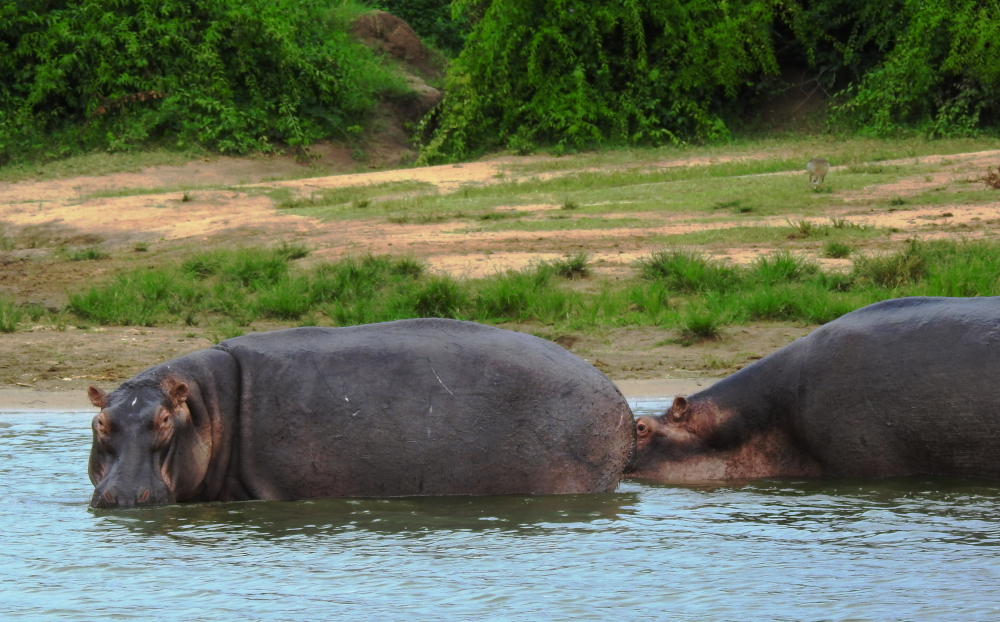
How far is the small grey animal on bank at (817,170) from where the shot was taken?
522 inches

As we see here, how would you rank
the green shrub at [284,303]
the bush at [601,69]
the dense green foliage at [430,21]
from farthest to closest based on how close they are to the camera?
the dense green foliage at [430,21] < the bush at [601,69] < the green shrub at [284,303]

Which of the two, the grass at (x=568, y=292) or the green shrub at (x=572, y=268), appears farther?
the green shrub at (x=572, y=268)

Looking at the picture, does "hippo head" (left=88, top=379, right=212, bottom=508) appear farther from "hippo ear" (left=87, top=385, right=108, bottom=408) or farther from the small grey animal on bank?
the small grey animal on bank

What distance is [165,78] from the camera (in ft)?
72.4

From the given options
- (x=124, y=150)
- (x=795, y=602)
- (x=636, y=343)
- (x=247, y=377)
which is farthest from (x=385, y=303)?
(x=124, y=150)

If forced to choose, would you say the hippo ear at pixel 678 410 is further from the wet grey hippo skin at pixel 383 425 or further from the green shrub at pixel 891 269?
the green shrub at pixel 891 269

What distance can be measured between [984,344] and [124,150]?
18499 millimetres

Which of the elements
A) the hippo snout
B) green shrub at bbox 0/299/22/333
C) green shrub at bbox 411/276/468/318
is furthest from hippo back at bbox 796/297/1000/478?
green shrub at bbox 0/299/22/333

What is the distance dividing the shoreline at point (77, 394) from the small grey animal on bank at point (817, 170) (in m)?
6.77

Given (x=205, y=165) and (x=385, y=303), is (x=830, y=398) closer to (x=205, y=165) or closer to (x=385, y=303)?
(x=385, y=303)

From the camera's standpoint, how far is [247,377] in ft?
14.3

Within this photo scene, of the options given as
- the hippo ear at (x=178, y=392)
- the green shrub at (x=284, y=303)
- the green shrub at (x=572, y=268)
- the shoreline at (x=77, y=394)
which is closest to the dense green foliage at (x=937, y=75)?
the green shrub at (x=572, y=268)

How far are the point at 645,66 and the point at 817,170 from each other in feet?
30.4

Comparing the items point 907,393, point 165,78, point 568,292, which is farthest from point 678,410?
point 165,78
